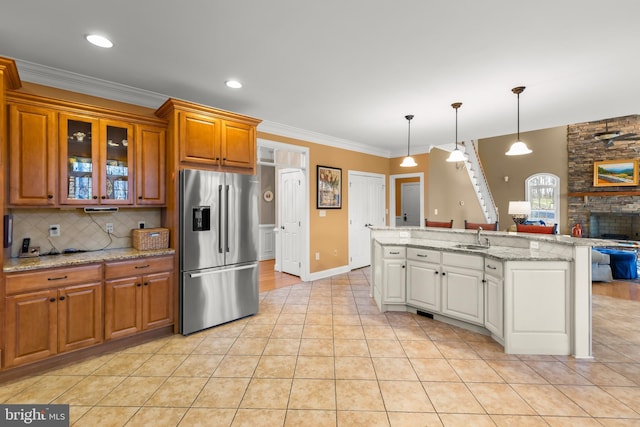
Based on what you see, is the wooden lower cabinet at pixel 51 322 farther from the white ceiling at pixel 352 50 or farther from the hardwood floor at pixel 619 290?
the hardwood floor at pixel 619 290

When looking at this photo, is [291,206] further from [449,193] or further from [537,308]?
[537,308]

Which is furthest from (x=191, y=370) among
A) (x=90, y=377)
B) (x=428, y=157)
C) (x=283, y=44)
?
(x=428, y=157)

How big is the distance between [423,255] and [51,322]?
142 inches

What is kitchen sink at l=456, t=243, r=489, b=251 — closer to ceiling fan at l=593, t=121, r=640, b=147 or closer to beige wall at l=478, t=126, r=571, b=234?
ceiling fan at l=593, t=121, r=640, b=147

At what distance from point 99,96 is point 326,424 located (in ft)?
12.1

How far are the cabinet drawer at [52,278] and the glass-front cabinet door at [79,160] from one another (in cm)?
65

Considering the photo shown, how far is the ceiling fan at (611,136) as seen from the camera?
6.75 meters

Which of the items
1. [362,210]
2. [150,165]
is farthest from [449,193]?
[150,165]

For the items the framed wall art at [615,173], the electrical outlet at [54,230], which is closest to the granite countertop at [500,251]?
the electrical outlet at [54,230]

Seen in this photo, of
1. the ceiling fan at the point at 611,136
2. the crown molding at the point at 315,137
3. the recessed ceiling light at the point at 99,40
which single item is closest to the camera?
the recessed ceiling light at the point at 99,40

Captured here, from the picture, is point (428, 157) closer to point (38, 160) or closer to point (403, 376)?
point (403, 376)

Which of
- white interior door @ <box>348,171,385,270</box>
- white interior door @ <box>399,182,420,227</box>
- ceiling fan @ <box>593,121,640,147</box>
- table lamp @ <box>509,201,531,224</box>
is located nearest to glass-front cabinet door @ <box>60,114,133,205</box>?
white interior door @ <box>348,171,385,270</box>

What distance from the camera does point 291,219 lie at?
18.4 feet

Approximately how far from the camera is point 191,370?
2.41 m
